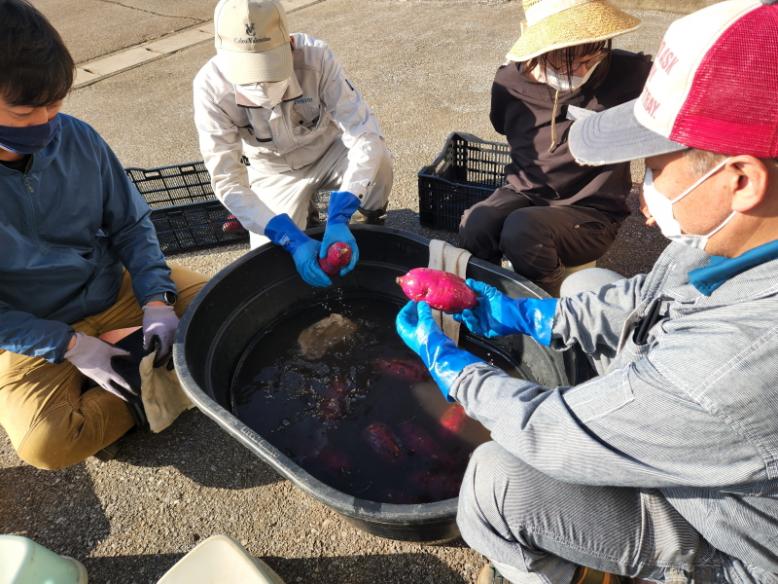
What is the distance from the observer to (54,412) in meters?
1.80

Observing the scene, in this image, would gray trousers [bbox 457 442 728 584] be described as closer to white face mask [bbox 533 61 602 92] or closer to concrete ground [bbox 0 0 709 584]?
concrete ground [bbox 0 0 709 584]

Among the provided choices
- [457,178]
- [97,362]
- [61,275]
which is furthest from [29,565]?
[457,178]

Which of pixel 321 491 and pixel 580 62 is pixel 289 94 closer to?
pixel 580 62

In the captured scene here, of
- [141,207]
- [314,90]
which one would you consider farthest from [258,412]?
[314,90]

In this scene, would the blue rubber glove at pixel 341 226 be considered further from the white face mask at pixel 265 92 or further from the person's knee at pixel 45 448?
the person's knee at pixel 45 448

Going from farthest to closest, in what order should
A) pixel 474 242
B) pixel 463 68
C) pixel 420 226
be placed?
pixel 463 68
pixel 420 226
pixel 474 242

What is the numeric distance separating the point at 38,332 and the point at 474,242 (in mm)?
1716

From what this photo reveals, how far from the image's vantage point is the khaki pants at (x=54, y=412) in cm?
177

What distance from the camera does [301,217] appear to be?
2738 millimetres

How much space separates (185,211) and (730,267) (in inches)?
99.7

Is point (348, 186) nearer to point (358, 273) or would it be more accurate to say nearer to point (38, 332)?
point (358, 273)

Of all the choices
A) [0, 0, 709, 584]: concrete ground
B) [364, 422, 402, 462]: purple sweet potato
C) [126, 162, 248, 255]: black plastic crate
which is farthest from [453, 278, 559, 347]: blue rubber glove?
[126, 162, 248, 255]: black plastic crate

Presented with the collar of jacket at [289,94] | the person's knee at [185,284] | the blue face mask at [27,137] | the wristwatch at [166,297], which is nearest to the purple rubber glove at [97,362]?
the wristwatch at [166,297]

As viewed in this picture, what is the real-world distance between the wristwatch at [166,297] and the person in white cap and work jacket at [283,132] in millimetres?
463
